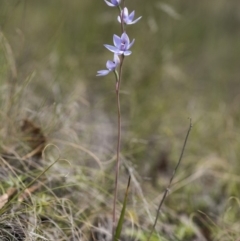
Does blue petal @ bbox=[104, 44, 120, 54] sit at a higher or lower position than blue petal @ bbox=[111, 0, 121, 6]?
lower

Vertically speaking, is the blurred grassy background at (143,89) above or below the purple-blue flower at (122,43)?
below

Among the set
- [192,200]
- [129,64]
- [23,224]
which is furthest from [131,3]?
[23,224]

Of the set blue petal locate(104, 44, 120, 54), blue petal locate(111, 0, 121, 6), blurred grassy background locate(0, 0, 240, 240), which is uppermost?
blue petal locate(111, 0, 121, 6)

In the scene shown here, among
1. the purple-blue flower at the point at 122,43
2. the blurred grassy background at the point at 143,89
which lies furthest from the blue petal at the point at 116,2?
the blurred grassy background at the point at 143,89

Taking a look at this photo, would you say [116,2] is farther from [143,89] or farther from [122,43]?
[143,89]

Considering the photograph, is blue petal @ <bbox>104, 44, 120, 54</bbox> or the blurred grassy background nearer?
blue petal @ <bbox>104, 44, 120, 54</bbox>

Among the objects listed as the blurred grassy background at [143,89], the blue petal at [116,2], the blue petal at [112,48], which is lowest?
the blurred grassy background at [143,89]

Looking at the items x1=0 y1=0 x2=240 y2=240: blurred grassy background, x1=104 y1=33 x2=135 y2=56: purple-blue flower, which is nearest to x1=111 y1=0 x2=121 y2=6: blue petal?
x1=104 y1=33 x2=135 y2=56: purple-blue flower

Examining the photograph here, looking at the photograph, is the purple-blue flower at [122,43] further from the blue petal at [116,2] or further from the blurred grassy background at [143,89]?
the blurred grassy background at [143,89]

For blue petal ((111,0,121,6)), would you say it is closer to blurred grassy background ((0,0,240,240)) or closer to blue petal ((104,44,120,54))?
blue petal ((104,44,120,54))

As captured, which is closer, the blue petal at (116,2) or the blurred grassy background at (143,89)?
the blue petal at (116,2)
